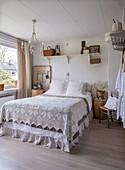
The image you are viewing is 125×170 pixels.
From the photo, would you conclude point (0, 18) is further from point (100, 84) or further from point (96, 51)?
point (100, 84)

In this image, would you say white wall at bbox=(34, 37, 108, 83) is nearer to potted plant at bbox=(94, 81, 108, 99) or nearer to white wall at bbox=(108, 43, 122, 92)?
potted plant at bbox=(94, 81, 108, 99)

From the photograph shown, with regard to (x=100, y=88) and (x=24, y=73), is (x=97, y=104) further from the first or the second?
(x=24, y=73)

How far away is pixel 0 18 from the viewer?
9.57ft

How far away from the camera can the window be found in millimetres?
4133

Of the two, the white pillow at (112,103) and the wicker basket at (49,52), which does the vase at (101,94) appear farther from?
the wicker basket at (49,52)

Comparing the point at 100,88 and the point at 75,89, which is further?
the point at 100,88

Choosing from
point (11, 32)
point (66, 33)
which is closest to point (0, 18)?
point (11, 32)

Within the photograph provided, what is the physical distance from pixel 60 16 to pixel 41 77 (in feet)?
8.33

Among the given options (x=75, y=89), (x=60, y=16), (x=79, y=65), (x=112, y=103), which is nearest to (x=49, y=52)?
(x=79, y=65)

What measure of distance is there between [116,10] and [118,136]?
7.78 feet

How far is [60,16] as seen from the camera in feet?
9.22

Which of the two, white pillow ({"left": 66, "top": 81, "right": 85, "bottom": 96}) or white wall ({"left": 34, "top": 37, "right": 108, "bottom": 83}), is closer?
white pillow ({"left": 66, "top": 81, "right": 85, "bottom": 96})

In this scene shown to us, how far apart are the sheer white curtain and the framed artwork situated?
19 cm

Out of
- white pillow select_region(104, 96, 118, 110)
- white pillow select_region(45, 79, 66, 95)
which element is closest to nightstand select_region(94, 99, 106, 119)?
white pillow select_region(104, 96, 118, 110)
